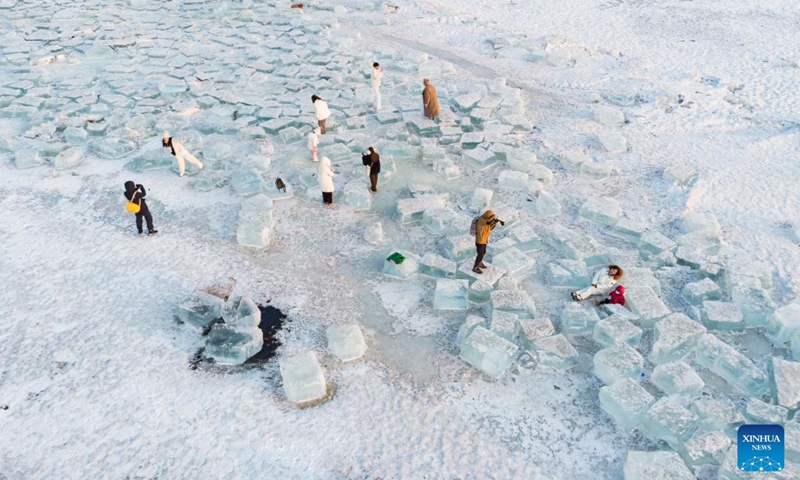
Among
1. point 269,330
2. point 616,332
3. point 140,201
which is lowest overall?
point 269,330

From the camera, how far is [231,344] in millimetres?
7531

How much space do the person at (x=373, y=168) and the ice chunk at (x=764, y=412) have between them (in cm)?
688

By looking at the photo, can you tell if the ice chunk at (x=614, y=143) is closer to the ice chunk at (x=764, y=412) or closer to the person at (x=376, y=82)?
the person at (x=376, y=82)

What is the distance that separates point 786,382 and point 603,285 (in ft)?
8.32

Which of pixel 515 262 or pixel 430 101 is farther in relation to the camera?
pixel 430 101

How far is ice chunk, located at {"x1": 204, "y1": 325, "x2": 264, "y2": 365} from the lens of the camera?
7.53m

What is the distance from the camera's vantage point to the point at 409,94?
1503 centimetres

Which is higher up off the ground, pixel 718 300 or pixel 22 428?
pixel 718 300

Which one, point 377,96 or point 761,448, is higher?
point 377,96

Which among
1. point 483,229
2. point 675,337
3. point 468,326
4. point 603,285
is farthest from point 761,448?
point 483,229

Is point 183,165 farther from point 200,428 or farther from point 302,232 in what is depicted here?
point 200,428

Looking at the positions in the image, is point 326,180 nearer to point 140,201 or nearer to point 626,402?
point 140,201

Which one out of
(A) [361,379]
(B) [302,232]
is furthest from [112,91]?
(A) [361,379]

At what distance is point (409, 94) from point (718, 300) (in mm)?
9183
